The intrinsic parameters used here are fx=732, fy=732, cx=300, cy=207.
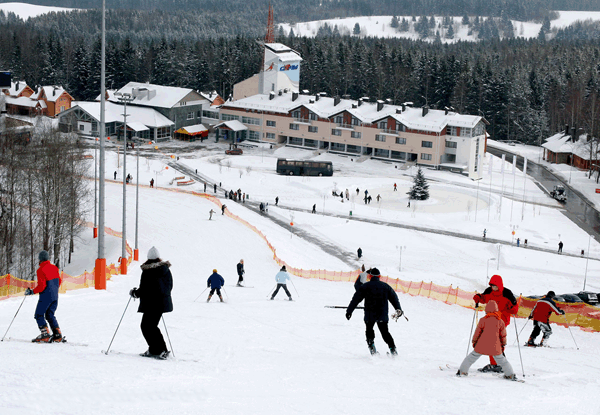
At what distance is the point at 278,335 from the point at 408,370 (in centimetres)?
396

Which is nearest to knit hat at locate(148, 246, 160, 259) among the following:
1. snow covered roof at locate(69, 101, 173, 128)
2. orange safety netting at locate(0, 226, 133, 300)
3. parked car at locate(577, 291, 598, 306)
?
orange safety netting at locate(0, 226, 133, 300)

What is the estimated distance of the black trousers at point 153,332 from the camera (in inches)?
403

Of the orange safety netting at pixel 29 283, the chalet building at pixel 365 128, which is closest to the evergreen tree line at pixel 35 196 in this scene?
the orange safety netting at pixel 29 283

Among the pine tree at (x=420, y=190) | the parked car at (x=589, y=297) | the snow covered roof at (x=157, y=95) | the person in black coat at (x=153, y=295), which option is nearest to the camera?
the person in black coat at (x=153, y=295)

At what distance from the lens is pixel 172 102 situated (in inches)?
3342

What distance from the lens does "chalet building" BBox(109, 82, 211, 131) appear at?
84.9m

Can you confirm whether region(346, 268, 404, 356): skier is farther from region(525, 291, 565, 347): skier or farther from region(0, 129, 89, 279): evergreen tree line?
region(0, 129, 89, 279): evergreen tree line

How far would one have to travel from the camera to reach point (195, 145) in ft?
268

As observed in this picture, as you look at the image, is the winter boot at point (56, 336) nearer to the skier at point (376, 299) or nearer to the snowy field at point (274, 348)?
the snowy field at point (274, 348)

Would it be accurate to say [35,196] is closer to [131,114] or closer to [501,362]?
[501,362]

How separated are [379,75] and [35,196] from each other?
238 feet

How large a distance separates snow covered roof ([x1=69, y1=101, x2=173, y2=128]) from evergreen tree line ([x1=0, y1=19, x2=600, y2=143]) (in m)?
21.9

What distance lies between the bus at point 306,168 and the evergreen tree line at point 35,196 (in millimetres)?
31188

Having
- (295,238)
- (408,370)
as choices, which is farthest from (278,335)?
(295,238)
